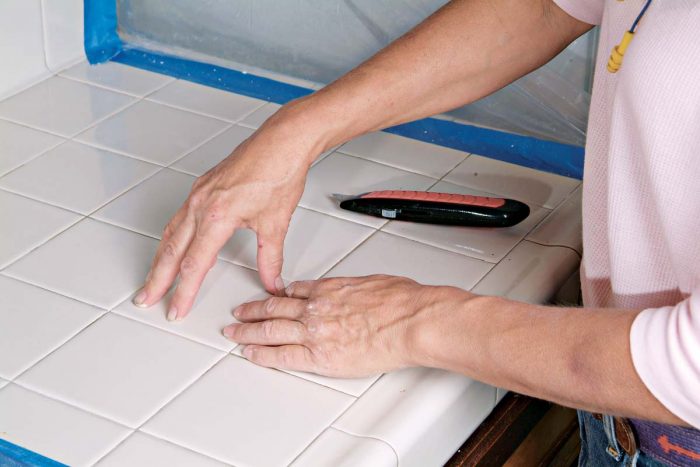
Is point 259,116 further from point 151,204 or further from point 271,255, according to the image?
point 271,255

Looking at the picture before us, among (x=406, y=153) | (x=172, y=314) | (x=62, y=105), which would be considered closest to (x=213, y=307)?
(x=172, y=314)

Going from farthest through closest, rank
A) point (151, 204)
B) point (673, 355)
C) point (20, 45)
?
point (20, 45), point (151, 204), point (673, 355)

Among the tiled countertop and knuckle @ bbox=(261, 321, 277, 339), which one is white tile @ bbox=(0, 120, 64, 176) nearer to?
the tiled countertop

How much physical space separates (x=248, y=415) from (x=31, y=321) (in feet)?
0.81

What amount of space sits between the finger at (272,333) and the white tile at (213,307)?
17mm

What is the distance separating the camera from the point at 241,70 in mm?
1436

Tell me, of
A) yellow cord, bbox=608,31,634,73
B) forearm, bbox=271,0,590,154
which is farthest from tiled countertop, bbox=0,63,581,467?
yellow cord, bbox=608,31,634,73

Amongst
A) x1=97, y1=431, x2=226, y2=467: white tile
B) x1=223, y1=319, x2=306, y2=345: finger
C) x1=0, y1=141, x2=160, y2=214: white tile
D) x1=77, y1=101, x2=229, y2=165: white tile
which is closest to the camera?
x1=97, y1=431, x2=226, y2=467: white tile

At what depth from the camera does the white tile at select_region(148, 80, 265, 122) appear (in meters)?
1.33

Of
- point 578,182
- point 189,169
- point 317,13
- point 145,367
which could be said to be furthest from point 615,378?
point 317,13

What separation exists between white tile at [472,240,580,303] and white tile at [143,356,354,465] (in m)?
0.22

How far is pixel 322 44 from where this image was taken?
137 centimetres

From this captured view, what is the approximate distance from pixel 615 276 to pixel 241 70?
0.76m

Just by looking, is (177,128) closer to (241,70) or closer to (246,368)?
(241,70)
